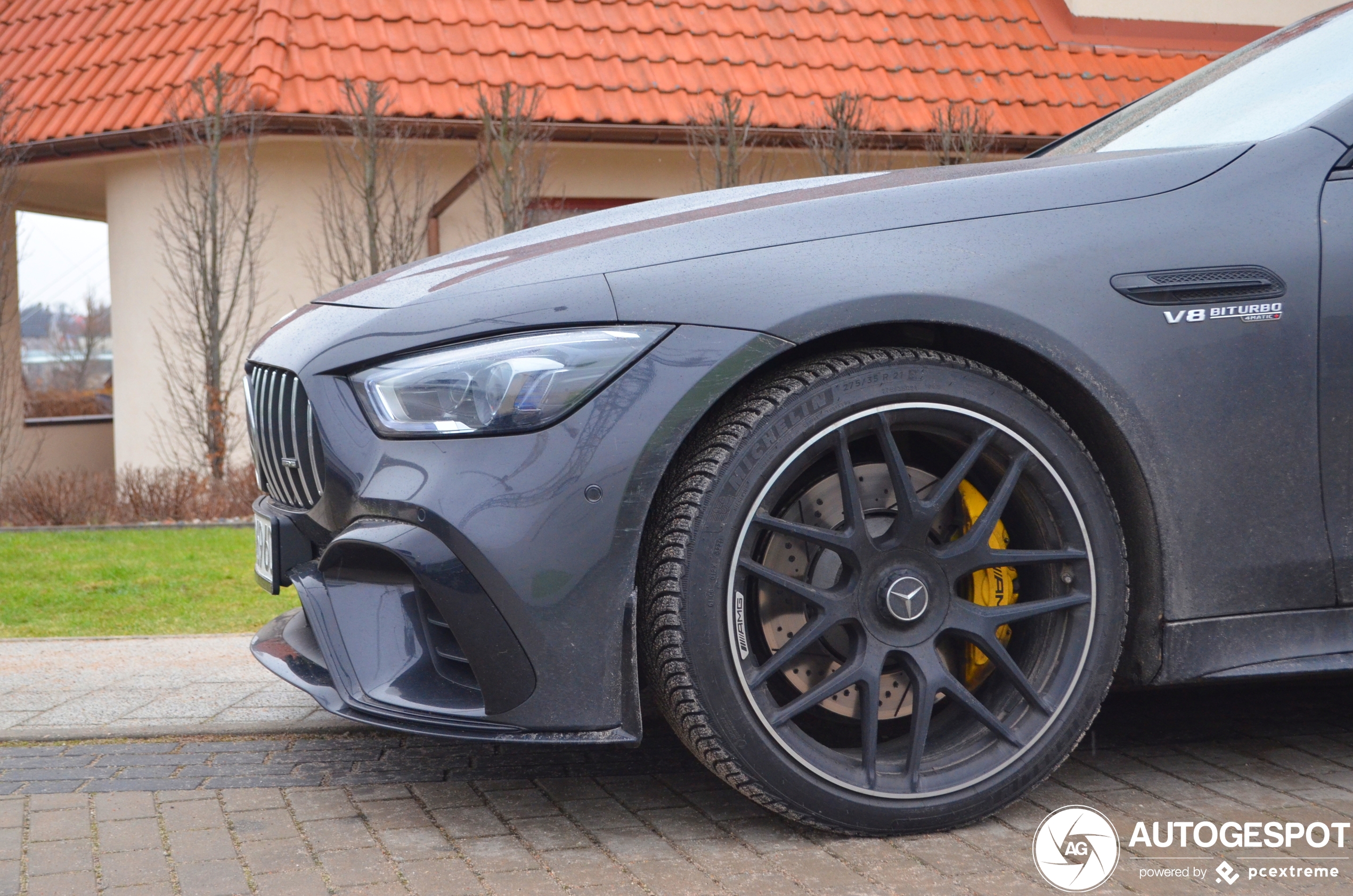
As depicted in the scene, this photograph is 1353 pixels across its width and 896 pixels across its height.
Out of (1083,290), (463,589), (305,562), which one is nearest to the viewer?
(463,589)

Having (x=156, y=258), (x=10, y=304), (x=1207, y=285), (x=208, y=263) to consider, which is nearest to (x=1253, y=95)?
(x=1207, y=285)

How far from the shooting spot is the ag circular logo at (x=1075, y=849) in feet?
7.84

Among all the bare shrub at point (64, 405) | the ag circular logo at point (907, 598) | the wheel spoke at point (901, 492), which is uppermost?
the wheel spoke at point (901, 492)

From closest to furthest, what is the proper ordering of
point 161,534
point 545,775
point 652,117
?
point 545,775 < point 161,534 < point 652,117

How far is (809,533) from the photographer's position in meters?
2.50

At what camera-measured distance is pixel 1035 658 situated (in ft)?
8.72

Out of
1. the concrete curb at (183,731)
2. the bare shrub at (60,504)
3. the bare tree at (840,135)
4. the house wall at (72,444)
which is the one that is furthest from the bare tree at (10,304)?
the concrete curb at (183,731)

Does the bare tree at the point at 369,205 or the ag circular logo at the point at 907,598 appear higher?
the bare tree at the point at 369,205

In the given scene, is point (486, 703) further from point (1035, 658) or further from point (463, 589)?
point (1035, 658)

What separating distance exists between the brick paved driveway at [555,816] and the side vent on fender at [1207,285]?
1.11 meters

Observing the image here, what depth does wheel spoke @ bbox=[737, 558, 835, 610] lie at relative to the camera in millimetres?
2469

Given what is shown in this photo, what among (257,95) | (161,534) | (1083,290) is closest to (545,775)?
(1083,290)

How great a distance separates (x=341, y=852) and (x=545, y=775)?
644 mm

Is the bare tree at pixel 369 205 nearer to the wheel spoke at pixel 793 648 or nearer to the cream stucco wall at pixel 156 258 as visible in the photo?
the cream stucco wall at pixel 156 258
